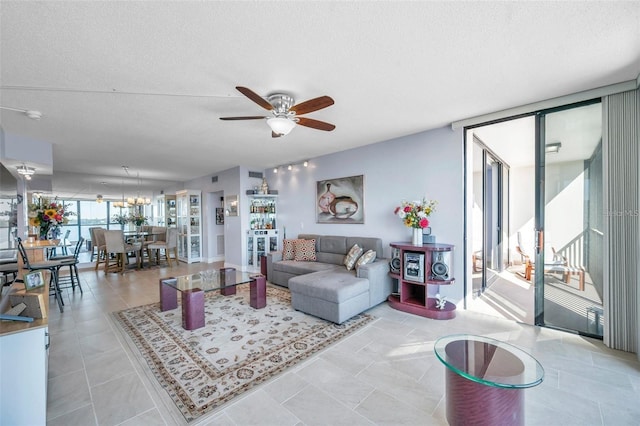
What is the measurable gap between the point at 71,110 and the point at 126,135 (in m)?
0.95

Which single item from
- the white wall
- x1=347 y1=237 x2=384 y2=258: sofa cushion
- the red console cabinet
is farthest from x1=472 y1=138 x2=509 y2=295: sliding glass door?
x1=347 y1=237 x2=384 y2=258: sofa cushion

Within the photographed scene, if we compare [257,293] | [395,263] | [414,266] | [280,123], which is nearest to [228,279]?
[257,293]

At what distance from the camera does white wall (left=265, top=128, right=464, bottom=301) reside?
3.75m

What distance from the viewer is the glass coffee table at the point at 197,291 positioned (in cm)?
317

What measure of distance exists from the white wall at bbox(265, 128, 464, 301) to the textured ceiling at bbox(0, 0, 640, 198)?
0.53 metres

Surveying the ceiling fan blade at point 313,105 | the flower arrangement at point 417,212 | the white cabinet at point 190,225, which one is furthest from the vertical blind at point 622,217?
the white cabinet at point 190,225

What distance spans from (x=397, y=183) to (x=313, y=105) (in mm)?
2512

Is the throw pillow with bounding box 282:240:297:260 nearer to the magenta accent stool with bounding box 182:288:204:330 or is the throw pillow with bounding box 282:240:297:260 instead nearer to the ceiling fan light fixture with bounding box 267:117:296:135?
the magenta accent stool with bounding box 182:288:204:330

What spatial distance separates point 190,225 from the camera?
7930mm

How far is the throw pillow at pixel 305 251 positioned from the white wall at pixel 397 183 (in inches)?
19.1

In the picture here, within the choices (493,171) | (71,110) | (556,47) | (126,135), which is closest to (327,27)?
(556,47)

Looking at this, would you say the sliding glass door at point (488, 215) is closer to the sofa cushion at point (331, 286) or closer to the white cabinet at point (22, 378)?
the sofa cushion at point (331, 286)

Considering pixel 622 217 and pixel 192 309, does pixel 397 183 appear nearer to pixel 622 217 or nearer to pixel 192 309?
pixel 622 217

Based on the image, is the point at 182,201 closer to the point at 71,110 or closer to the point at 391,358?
the point at 71,110
